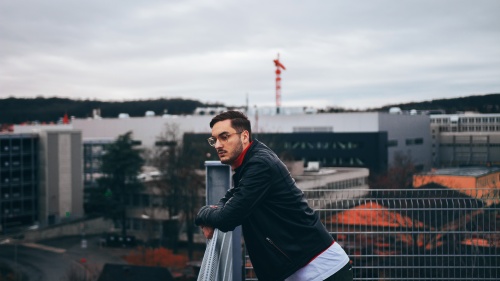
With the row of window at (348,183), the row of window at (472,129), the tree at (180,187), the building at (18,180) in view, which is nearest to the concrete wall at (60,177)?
the building at (18,180)

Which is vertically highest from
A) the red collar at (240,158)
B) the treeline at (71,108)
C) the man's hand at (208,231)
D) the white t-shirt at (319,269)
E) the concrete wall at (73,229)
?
the treeline at (71,108)

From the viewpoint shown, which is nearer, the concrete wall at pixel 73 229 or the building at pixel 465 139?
the building at pixel 465 139

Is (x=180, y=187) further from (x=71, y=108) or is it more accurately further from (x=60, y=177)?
(x=71, y=108)

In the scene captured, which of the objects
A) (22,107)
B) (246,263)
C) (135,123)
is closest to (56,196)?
(22,107)

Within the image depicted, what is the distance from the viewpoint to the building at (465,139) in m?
27.0

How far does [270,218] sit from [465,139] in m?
36.4

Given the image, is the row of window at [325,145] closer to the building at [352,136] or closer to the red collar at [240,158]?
the building at [352,136]

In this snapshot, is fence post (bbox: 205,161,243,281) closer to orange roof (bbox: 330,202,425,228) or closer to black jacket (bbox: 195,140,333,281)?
orange roof (bbox: 330,202,425,228)

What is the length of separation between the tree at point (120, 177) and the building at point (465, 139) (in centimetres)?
2033

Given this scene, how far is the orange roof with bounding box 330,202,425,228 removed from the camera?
4770mm

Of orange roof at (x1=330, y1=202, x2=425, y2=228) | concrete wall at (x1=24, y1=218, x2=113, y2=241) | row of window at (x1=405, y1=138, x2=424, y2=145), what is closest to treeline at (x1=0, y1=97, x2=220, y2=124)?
concrete wall at (x1=24, y1=218, x2=113, y2=241)

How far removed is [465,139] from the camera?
118ft

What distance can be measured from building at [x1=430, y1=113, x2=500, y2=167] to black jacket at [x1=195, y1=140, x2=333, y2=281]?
75.9 feet

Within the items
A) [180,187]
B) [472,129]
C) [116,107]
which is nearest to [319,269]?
[180,187]
